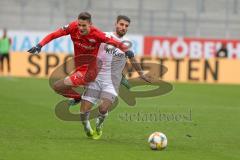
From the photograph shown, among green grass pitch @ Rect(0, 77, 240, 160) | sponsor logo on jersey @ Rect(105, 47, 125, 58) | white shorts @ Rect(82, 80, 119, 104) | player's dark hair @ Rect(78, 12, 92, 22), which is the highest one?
player's dark hair @ Rect(78, 12, 92, 22)

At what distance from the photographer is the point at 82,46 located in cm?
1263

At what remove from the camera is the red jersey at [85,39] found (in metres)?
12.4

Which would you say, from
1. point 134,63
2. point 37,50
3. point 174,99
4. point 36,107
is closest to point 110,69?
point 134,63

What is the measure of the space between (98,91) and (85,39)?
1.05 m

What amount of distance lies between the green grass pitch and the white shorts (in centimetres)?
72

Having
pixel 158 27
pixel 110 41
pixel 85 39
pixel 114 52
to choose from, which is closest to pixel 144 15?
pixel 158 27

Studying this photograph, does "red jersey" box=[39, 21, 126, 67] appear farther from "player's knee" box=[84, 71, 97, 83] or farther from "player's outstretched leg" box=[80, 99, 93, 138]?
"player's outstretched leg" box=[80, 99, 93, 138]

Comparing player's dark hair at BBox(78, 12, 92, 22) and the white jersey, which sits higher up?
player's dark hair at BBox(78, 12, 92, 22)

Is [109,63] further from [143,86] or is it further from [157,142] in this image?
[143,86]

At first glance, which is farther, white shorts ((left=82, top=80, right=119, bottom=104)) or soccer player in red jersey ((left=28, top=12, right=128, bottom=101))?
white shorts ((left=82, top=80, right=119, bottom=104))

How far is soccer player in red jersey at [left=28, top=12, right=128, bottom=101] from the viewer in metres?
12.3

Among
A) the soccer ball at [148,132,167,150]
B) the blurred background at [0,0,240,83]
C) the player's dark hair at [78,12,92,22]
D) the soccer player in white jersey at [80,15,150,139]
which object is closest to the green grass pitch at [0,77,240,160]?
the soccer ball at [148,132,167,150]

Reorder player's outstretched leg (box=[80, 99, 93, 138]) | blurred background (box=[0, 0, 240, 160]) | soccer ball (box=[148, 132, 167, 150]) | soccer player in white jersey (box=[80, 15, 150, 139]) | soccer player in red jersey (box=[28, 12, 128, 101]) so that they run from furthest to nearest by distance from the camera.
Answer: soccer player in white jersey (box=[80, 15, 150, 139])
player's outstretched leg (box=[80, 99, 93, 138])
soccer player in red jersey (box=[28, 12, 128, 101])
blurred background (box=[0, 0, 240, 160])
soccer ball (box=[148, 132, 167, 150])

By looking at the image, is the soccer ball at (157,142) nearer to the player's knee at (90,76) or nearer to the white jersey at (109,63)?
the white jersey at (109,63)
